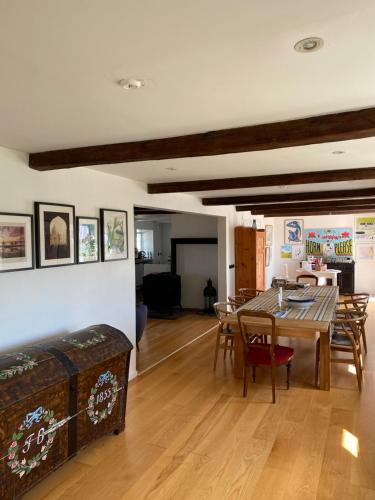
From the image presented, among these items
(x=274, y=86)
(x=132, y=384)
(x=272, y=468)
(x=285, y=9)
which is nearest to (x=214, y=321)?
(x=132, y=384)

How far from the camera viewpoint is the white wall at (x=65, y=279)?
2.65m

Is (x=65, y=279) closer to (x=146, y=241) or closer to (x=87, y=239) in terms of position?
(x=87, y=239)

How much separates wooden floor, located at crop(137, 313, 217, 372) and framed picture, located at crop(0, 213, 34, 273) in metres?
2.21

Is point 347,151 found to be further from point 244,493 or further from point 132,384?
point 132,384

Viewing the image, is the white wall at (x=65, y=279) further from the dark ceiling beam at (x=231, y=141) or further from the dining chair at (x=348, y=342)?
the dining chair at (x=348, y=342)

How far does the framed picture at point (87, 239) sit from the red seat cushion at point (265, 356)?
1779mm

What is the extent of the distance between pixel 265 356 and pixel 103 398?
1.64 meters

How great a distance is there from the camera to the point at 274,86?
1630mm

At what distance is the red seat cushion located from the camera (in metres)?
3.53

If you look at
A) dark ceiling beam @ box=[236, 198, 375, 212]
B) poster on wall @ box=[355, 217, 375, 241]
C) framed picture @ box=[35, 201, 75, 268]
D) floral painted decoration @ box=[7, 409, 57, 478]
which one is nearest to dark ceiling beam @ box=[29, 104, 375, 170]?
framed picture @ box=[35, 201, 75, 268]

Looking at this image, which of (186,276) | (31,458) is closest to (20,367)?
(31,458)

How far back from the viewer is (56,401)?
229 centimetres

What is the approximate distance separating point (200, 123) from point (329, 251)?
8.87 meters

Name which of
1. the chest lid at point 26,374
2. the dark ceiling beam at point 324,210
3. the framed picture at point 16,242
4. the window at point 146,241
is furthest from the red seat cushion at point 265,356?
the window at point 146,241
